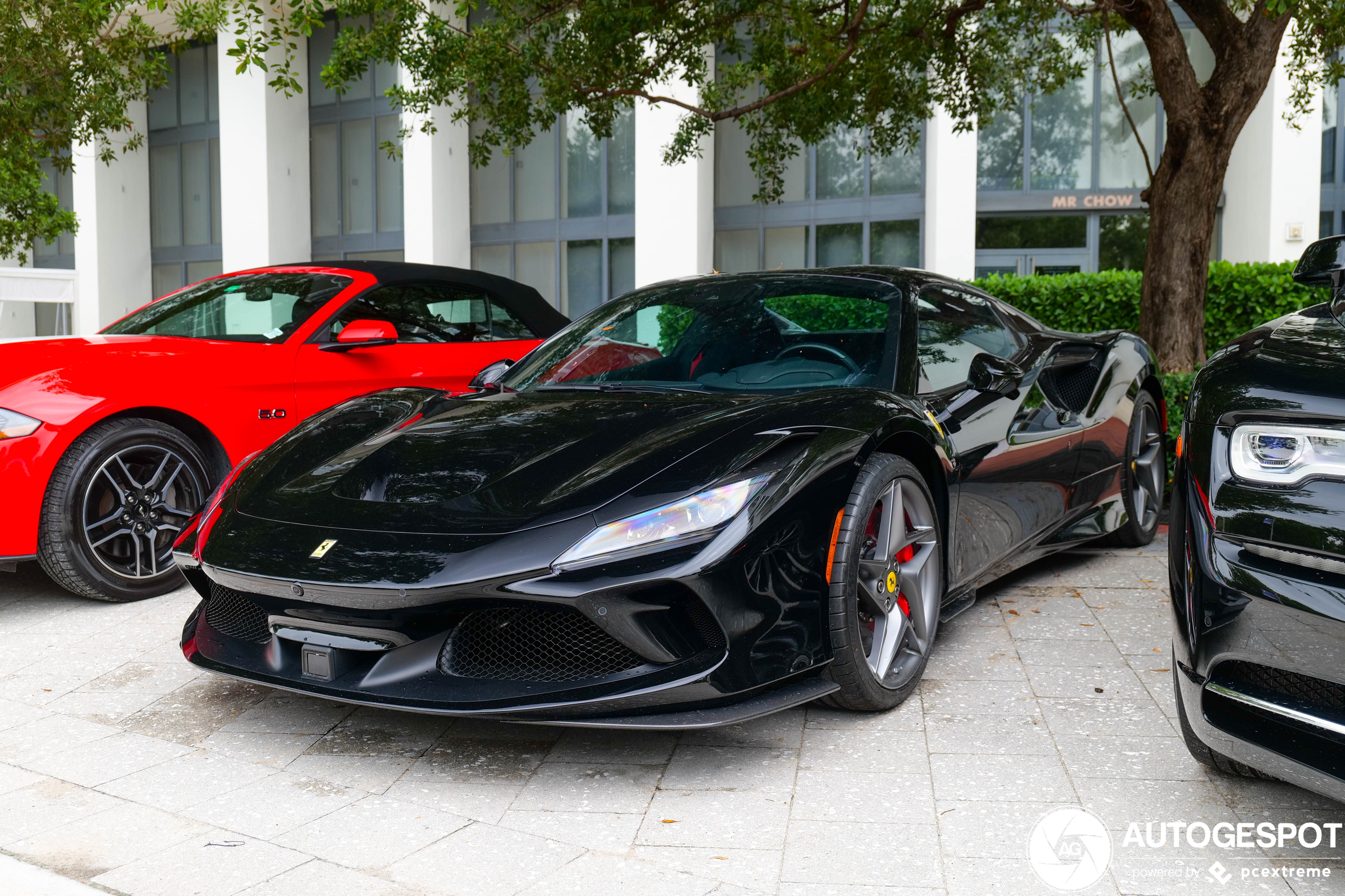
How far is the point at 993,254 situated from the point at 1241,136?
389 cm

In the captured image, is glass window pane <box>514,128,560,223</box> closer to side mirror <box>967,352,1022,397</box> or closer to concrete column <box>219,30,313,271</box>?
concrete column <box>219,30,313,271</box>

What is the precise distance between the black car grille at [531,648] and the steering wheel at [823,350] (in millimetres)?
1415

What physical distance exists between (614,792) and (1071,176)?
17.0 meters

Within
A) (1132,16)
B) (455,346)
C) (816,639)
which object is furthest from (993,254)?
(816,639)

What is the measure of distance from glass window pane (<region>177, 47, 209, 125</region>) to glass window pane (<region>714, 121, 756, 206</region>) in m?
12.0

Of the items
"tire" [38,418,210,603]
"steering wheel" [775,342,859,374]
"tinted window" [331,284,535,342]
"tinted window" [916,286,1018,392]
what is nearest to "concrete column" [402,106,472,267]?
"tinted window" [331,284,535,342]

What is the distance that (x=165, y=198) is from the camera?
83.5ft

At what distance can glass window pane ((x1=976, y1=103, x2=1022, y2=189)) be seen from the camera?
17.8m

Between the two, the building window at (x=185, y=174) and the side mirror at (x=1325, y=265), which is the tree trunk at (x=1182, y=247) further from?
the building window at (x=185, y=174)

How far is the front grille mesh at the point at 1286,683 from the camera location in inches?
82.6

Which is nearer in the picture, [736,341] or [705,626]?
[705,626]

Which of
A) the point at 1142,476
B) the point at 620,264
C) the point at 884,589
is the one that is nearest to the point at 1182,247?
the point at 1142,476

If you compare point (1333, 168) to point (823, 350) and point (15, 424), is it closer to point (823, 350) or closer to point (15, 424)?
point (823, 350)

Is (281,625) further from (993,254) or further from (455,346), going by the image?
(993,254)
